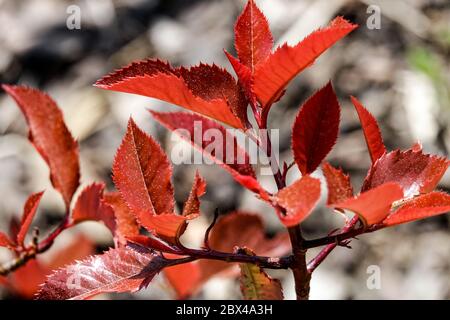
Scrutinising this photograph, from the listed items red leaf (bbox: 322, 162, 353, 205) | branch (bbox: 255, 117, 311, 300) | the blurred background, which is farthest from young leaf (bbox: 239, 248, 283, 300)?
the blurred background

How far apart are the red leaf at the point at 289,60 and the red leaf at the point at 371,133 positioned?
0.10m

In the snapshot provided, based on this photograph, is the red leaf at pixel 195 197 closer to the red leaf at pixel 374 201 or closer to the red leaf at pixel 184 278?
the red leaf at pixel 374 201

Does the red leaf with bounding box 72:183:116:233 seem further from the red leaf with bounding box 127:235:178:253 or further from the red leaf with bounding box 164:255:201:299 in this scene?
the red leaf with bounding box 164:255:201:299

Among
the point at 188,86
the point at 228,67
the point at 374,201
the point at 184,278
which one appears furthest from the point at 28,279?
the point at 228,67

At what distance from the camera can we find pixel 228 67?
215 centimetres

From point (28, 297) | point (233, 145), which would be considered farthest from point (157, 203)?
point (28, 297)

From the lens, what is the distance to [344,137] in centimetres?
200

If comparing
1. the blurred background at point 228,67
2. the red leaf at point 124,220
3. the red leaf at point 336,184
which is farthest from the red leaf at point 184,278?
the blurred background at point 228,67

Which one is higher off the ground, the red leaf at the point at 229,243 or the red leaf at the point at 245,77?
the red leaf at the point at 245,77

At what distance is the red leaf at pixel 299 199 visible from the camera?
1.71 ft

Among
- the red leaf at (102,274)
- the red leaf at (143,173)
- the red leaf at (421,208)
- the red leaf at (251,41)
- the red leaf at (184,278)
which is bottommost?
the red leaf at (184,278)

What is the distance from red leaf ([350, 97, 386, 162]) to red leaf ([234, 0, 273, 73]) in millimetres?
112

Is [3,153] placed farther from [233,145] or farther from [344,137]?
[233,145]
